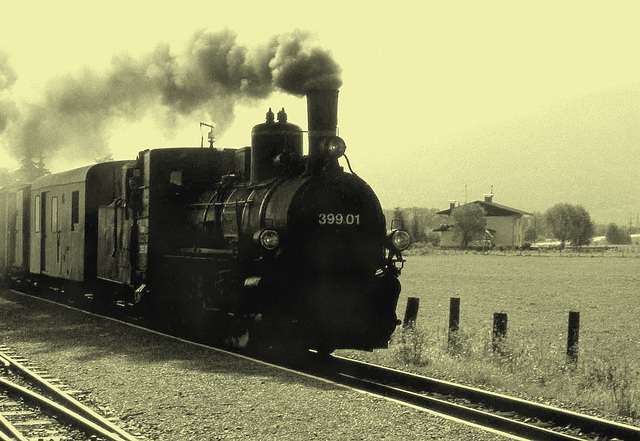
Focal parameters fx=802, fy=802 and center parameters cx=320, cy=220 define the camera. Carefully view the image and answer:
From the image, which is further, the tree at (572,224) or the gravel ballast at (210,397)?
the tree at (572,224)

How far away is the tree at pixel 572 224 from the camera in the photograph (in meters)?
144

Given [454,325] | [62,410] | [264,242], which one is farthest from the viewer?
[454,325]

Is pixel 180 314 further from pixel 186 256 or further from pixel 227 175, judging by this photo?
pixel 227 175

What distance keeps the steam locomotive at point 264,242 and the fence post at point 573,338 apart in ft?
7.94

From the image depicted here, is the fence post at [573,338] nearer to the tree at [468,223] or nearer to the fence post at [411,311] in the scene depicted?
the fence post at [411,311]

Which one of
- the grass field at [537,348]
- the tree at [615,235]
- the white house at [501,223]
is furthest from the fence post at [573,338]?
the tree at [615,235]

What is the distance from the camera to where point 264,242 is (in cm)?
1062

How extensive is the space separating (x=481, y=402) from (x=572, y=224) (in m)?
143

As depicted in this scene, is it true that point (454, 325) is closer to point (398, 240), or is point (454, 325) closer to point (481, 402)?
point (398, 240)

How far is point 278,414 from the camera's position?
7676 millimetres

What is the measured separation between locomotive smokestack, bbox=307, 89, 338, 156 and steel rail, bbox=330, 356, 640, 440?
10.1 ft

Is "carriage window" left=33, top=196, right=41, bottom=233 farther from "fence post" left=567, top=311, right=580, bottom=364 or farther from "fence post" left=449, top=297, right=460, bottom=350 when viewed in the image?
"fence post" left=567, top=311, right=580, bottom=364

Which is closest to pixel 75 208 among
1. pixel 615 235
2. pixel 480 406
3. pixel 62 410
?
pixel 62 410

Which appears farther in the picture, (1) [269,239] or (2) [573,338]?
(2) [573,338]
